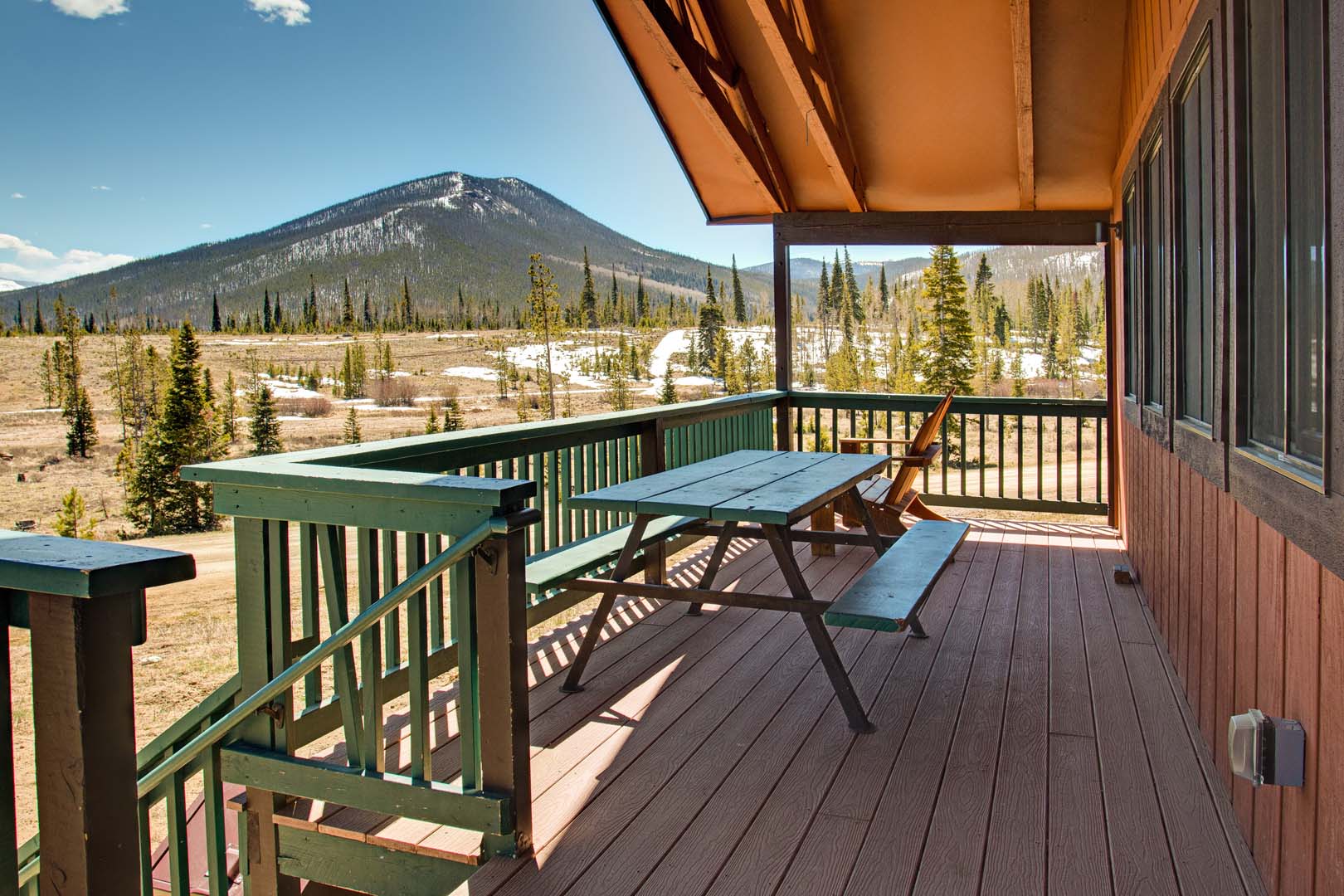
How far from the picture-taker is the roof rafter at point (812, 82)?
4.45 meters

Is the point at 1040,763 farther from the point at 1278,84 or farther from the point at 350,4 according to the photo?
the point at 350,4

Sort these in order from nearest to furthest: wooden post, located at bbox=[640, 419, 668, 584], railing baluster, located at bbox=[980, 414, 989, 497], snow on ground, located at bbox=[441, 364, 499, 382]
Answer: wooden post, located at bbox=[640, 419, 668, 584] < railing baluster, located at bbox=[980, 414, 989, 497] < snow on ground, located at bbox=[441, 364, 499, 382]

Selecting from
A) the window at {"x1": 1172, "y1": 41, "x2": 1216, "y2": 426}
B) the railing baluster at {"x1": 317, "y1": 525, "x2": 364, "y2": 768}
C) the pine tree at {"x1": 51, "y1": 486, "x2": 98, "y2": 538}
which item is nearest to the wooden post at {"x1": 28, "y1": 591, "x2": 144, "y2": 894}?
the railing baluster at {"x1": 317, "y1": 525, "x2": 364, "y2": 768}

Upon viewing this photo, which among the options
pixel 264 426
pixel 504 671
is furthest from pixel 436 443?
pixel 264 426

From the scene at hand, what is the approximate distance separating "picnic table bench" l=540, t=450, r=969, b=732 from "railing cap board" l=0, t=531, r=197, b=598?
74.2 inches

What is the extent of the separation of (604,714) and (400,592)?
1.22 meters

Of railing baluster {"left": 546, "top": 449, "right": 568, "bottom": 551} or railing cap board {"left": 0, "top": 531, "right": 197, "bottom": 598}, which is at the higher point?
railing cap board {"left": 0, "top": 531, "right": 197, "bottom": 598}

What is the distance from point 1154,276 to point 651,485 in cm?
249

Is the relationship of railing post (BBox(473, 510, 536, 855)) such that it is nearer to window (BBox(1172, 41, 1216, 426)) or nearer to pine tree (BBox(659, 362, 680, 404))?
window (BBox(1172, 41, 1216, 426))

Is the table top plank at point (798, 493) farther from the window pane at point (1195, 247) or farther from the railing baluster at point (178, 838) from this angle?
the railing baluster at point (178, 838)

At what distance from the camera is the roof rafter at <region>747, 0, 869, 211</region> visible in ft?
14.6

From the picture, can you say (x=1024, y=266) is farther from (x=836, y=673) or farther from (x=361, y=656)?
(x=361, y=656)

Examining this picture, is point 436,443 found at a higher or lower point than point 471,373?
lower

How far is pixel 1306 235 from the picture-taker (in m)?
1.58
